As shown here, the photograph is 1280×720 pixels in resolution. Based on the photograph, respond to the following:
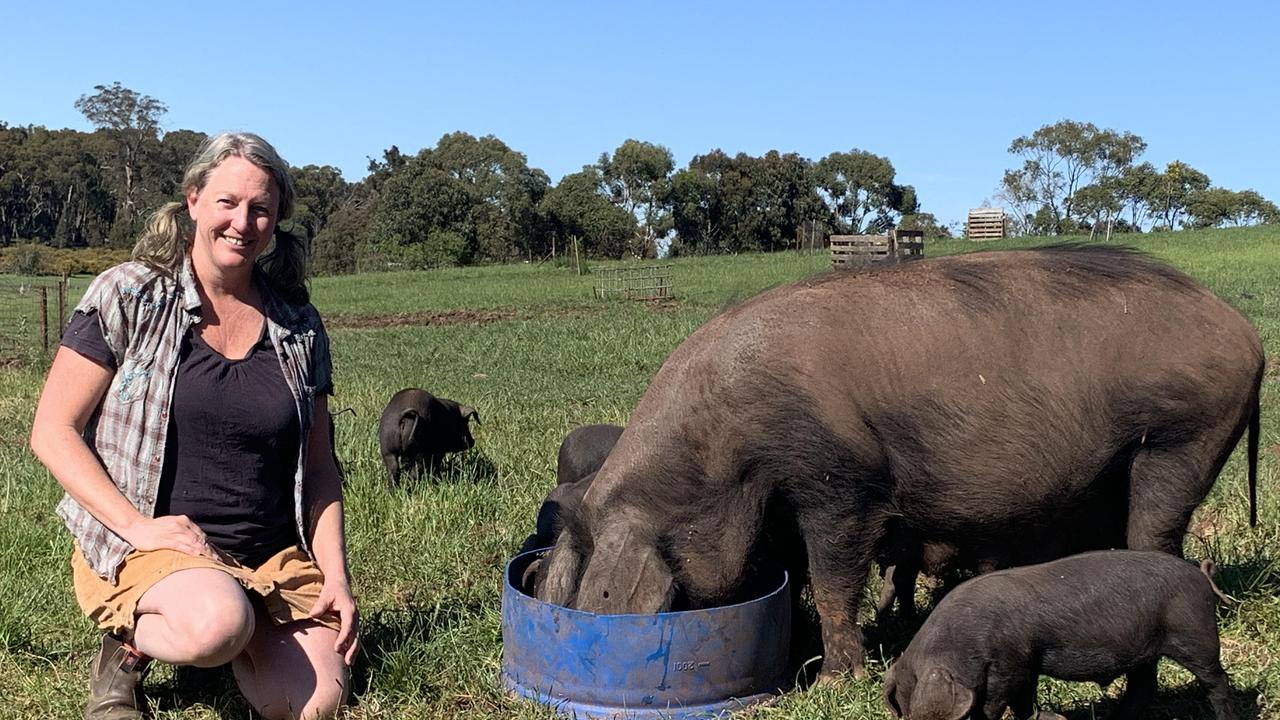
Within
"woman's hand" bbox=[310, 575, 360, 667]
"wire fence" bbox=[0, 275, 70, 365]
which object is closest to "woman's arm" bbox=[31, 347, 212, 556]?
"woman's hand" bbox=[310, 575, 360, 667]

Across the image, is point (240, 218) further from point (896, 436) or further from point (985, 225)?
point (985, 225)

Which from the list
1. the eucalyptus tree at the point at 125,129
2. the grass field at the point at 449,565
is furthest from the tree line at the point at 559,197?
the grass field at the point at 449,565

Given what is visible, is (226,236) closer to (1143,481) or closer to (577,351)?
(1143,481)

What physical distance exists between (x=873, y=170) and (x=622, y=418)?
6000 cm

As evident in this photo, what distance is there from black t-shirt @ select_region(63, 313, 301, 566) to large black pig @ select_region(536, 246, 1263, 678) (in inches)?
39.6

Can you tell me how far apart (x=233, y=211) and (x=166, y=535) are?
1016mm

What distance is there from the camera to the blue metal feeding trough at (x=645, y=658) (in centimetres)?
345

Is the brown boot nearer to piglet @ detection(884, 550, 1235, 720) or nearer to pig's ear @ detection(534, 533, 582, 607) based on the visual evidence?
pig's ear @ detection(534, 533, 582, 607)

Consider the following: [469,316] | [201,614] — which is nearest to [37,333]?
[469,316]

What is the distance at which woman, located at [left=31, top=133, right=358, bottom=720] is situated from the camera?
343 cm

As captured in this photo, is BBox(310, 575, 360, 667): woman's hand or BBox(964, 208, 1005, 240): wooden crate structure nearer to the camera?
BBox(310, 575, 360, 667): woman's hand

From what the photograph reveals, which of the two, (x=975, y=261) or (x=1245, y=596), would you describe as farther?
(x=1245, y=596)

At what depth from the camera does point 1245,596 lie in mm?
4465

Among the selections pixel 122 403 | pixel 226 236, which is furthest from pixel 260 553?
pixel 226 236
